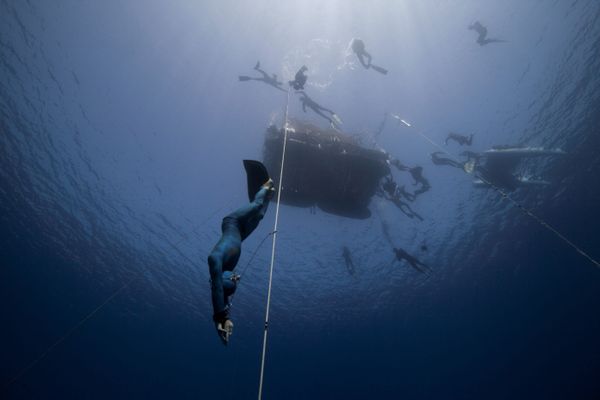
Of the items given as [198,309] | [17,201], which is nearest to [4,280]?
[17,201]

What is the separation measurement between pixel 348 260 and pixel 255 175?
21.4 m

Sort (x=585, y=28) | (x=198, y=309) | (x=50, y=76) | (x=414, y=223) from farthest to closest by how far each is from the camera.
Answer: (x=198, y=309) < (x=414, y=223) < (x=50, y=76) < (x=585, y=28)

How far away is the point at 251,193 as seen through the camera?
5949 millimetres

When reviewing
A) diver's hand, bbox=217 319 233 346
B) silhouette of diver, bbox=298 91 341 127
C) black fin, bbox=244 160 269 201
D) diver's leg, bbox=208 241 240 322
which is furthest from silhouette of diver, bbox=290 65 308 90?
diver's hand, bbox=217 319 233 346

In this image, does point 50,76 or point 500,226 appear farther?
point 500,226

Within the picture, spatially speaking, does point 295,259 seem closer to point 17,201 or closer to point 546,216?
point 546,216

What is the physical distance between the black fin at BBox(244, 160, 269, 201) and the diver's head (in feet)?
6.40

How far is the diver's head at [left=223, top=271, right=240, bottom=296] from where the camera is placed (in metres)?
3.96

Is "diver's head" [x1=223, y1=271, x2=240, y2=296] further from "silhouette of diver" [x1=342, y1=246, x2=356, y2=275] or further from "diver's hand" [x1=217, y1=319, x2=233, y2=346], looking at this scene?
"silhouette of diver" [x1=342, y1=246, x2=356, y2=275]

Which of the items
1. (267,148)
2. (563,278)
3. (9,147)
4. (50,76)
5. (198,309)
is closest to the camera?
(267,148)

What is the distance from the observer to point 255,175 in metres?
5.73

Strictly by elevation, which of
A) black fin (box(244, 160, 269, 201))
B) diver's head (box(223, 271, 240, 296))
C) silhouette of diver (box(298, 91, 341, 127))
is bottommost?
diver's head (box(223, 271, 240, 296))

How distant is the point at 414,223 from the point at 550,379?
1882 inches

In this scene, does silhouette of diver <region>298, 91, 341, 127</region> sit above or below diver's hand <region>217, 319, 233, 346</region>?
above
